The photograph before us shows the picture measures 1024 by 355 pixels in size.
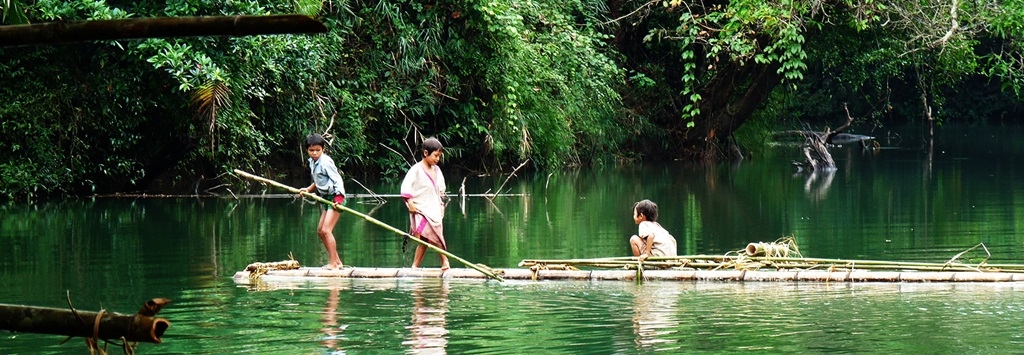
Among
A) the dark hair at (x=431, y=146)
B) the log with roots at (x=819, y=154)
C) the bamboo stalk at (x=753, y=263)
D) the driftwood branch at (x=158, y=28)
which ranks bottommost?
the bamboo stalk at (x=753, y=263)

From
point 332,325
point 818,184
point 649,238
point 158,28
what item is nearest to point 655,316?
point 332,325

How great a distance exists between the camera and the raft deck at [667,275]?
10625 millimetres

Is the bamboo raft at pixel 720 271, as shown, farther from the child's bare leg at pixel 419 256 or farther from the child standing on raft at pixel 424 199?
the child standing on raft at pixel 424 199

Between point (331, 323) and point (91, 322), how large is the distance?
5.42 m

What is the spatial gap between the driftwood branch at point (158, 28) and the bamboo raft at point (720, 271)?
7284 mm

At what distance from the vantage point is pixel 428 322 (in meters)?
9.32

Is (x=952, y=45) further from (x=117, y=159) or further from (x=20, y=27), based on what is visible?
(x=20, y=27)

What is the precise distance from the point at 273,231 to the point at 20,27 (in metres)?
12.5

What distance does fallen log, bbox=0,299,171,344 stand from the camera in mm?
3809

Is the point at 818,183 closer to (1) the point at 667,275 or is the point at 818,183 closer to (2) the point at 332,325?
(1) the point at 667,275

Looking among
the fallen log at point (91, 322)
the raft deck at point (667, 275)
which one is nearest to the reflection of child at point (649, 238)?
the raft deck at point (667, 275)

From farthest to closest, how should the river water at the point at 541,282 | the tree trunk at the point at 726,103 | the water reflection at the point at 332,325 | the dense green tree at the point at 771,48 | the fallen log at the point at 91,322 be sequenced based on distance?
the tree trunk at the point at 726,103 → the dense green tree at the point at 771,48 → the river water at the point at 541,282 → the water reflection at the point at 332,325 → the fallen log at the point at 91,322

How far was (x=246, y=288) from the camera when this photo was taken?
11188 mm

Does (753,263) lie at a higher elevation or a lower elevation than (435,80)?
lower
